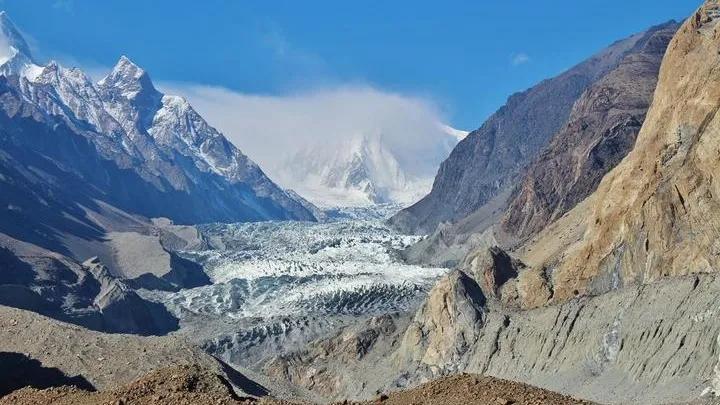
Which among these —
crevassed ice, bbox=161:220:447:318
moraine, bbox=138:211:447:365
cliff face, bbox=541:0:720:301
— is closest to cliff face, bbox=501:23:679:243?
crevassed ice, bbox=161:220:447:318

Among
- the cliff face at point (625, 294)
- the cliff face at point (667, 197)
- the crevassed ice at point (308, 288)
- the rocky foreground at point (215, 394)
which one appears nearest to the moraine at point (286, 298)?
the crevassed ice at point (308, 288)

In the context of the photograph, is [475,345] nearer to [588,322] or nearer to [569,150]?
[588,322]

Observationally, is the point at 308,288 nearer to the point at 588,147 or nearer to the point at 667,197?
the point at 588,147

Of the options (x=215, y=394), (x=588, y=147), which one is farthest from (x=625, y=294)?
(x=588, y=147)

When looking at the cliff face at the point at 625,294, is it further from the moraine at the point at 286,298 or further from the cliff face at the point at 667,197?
the moraine at the point at 286,298

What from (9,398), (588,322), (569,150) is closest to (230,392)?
(9,398)

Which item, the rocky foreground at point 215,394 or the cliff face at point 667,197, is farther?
the cliff face at point 667,197

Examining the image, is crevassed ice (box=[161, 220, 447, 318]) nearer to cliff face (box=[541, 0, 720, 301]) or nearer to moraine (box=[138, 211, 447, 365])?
moraine (box=[138, 211, 447, 365])
